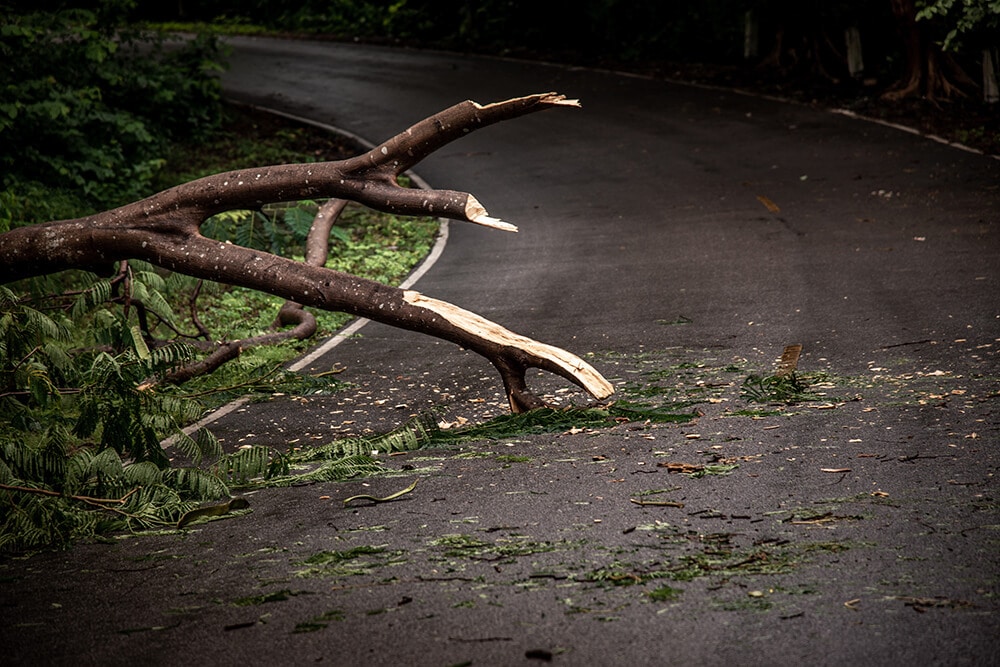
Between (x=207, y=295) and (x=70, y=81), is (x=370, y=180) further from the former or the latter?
(x=70, y=81)

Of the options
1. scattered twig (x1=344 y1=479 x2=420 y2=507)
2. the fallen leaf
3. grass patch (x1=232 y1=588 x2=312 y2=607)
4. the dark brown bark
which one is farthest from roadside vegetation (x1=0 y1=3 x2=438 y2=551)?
the dark brown bark

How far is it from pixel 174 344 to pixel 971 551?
16.3 ft

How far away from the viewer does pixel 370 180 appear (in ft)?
24.6

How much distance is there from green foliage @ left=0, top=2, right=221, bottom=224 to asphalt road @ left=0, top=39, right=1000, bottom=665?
6.75 m

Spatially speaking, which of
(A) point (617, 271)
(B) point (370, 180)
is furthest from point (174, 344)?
(A) point (617, 271)

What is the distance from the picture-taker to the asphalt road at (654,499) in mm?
4336

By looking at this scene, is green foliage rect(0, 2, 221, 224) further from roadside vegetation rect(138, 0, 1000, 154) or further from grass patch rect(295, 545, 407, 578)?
grass patch rect(295, 545, 407, 578)

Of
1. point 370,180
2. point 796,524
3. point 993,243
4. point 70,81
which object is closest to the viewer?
point 796,524

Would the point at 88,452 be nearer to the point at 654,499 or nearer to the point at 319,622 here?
the point at 319,622

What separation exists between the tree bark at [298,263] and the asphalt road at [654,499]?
811 mm

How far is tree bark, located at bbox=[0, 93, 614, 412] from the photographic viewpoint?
7.40 m

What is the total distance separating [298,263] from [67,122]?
1122 cm

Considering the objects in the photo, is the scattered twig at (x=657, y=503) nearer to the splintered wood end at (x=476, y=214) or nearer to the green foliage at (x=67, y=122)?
the splintered wood end at (x=476, y=214)

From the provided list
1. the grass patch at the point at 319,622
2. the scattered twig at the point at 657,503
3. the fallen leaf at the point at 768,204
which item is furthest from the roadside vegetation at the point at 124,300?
the fallen leaf at the point at 768,204
